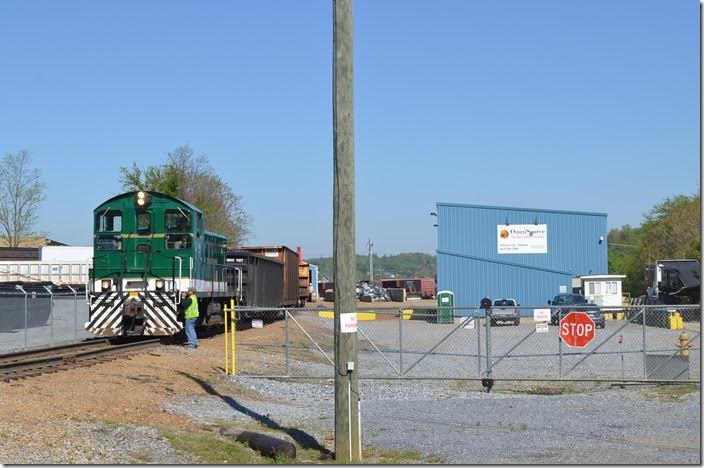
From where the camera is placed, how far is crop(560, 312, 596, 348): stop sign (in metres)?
17.0

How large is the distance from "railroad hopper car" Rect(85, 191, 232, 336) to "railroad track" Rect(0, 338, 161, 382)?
778mm

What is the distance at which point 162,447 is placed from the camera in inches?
409

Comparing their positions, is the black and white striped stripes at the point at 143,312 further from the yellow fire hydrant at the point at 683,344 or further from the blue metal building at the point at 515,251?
the blue metal building at the point at 515,251

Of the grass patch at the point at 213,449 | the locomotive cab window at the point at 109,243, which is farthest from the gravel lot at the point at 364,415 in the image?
the locomotive cab window at the point at 109,243

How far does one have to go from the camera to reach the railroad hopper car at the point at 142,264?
22484 mm

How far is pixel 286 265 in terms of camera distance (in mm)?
45594

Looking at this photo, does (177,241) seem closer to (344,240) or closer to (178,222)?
(178,222)

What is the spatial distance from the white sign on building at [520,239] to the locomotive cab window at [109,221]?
110ft

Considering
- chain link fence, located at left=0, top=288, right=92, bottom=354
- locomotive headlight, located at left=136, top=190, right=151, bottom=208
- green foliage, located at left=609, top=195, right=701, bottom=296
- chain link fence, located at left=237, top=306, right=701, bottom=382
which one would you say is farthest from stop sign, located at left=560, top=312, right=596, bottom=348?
green foliage, located at left=609, top=195, right=701, bottom=296

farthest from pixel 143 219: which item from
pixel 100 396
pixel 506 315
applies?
pixel 100 396

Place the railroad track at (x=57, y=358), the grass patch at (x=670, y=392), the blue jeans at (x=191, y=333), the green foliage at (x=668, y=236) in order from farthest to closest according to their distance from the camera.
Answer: the green foliage at (x=668, y=236) → the blue jeans at (x=191, y=333) → the railroad track at (x=57, y=358) → the grass patch at (x=670, y=392)

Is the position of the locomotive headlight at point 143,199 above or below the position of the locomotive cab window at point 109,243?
above

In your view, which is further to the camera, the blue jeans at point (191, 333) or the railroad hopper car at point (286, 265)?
the railroad hopper car at point (286, 265)

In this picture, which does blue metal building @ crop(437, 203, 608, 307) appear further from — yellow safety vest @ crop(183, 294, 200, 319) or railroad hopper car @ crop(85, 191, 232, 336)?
yellow safety vest @ crop(183, 294, 200, 319)
